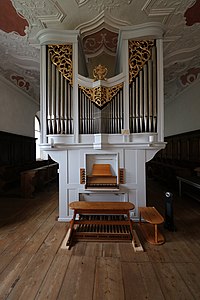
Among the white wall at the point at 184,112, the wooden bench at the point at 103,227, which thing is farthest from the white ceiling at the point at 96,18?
the wooden bench at the point at 103,227

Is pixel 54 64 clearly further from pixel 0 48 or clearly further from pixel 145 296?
pixel 145 296

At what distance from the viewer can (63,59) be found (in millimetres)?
3211

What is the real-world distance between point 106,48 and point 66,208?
3.35m

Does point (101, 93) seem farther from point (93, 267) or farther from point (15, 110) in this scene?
point (15, 110)

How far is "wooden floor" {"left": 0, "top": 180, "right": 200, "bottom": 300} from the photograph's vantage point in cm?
166

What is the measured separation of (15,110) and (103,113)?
3.96 meters

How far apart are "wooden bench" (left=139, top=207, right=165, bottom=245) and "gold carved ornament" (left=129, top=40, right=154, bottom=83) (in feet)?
7.10

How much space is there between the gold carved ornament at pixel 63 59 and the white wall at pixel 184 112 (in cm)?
401

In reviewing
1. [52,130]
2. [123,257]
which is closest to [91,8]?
[52,130]

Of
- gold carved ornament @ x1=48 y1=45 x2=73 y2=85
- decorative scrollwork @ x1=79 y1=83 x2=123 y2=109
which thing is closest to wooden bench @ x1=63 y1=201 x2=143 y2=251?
decorative scrollwork @ x1=79 y1=83 x2=123 y2=109

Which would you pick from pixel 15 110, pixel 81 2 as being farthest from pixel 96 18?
pixel 15 110

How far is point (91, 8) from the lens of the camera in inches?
113

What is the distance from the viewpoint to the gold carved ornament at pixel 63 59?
3189 millimetres

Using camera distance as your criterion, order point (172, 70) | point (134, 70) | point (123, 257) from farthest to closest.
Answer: point (172, 70)
point (134, 70)
point (123, 257)
